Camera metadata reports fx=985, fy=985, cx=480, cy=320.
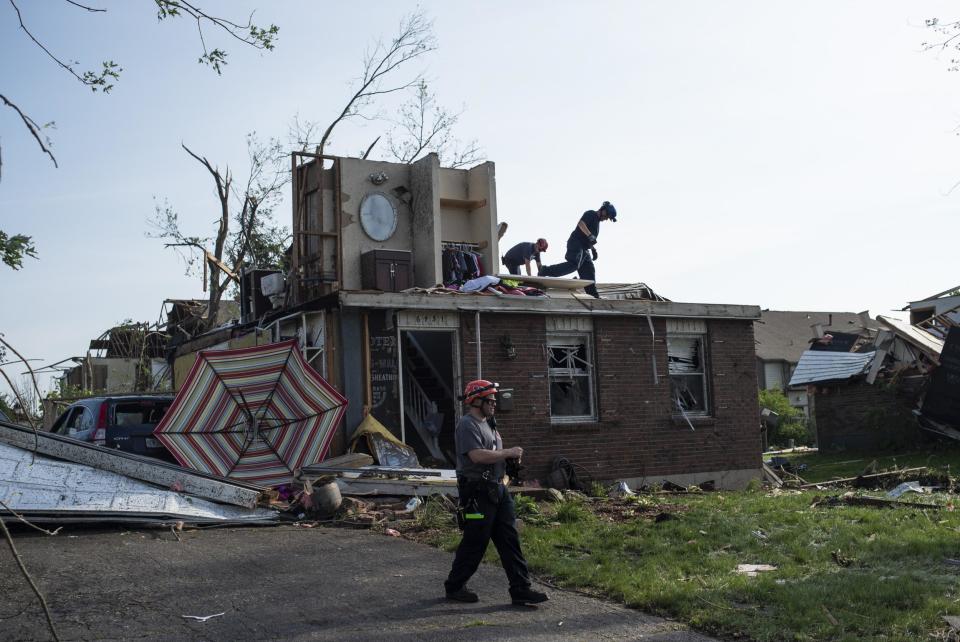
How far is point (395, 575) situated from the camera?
27.2 ft

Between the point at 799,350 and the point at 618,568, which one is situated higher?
the point at 799,350

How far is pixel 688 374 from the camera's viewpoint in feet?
57.4

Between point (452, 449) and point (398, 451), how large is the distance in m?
2.45

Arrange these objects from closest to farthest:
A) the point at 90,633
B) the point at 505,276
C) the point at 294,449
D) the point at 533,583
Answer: the point at 90,633
the point at 533,583
the point at 294,449
the point at 505,276

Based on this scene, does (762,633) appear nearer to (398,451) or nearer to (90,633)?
(90,633)

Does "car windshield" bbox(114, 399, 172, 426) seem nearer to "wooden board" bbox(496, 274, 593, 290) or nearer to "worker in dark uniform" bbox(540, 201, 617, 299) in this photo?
"wooden board" bbox(496, 274, 593, 290)

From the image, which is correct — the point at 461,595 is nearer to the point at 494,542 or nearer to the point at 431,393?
the point at 494,542

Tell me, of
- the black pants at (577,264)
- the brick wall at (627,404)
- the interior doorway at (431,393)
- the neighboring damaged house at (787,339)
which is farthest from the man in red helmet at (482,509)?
the neighboring damaged house at (787,339)

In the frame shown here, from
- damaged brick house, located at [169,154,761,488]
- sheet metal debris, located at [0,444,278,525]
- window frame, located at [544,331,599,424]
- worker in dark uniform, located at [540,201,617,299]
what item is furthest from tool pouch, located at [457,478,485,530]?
worker in dark uniform, located at [540,201,617,299]

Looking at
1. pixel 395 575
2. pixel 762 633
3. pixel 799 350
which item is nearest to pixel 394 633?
pixel 395 575

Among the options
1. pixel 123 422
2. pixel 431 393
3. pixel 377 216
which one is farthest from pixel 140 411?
pixel 377 216

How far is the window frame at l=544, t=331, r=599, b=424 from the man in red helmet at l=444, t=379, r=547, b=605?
8.42 m

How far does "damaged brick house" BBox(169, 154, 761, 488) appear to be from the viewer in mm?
14375

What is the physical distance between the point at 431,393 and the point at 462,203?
4.50 m
